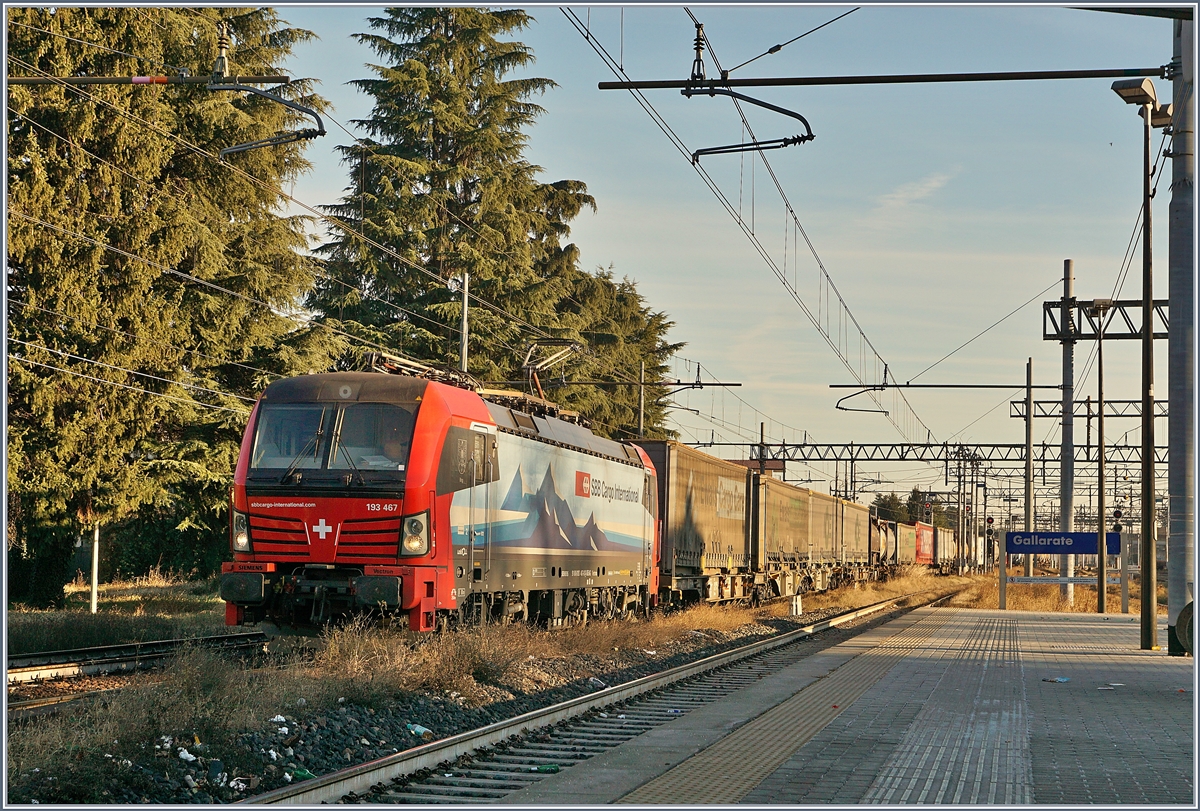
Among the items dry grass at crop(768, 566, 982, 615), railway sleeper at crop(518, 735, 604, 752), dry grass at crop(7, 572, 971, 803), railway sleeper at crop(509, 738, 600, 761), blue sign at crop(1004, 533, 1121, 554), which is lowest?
dry grass at crop(768, 566, 982, 615)

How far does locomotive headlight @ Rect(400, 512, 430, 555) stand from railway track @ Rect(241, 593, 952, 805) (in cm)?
277

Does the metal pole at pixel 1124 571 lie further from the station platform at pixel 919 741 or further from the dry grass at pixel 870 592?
the station platform at pixel 919 741

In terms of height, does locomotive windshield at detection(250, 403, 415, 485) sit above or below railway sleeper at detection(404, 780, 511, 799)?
above

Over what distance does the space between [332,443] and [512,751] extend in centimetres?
571

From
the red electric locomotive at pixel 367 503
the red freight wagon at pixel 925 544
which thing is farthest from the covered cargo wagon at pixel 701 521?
the red freight wagon at pixel 925 544

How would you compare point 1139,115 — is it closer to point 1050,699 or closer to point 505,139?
point 1050,699

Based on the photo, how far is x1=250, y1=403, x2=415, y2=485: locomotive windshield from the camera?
14.7 m

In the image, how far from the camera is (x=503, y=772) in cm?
957

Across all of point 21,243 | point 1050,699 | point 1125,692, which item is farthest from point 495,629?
point 21,243

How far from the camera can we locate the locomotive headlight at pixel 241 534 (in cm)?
1485

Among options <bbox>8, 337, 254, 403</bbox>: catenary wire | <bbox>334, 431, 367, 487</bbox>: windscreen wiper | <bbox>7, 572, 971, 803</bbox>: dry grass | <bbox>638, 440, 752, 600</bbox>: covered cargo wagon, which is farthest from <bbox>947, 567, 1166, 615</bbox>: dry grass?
<bbox>334, 431, 367, 487</bbox>: windscreen wiper

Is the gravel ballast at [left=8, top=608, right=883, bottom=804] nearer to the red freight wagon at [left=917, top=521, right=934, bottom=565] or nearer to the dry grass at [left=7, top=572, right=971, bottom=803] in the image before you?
the dry grass at [left=7, top=572, right=971, bottom=803]

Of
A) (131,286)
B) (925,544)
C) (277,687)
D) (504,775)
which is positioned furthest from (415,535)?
(925,544)

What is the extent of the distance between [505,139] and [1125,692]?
3006 centimetres
